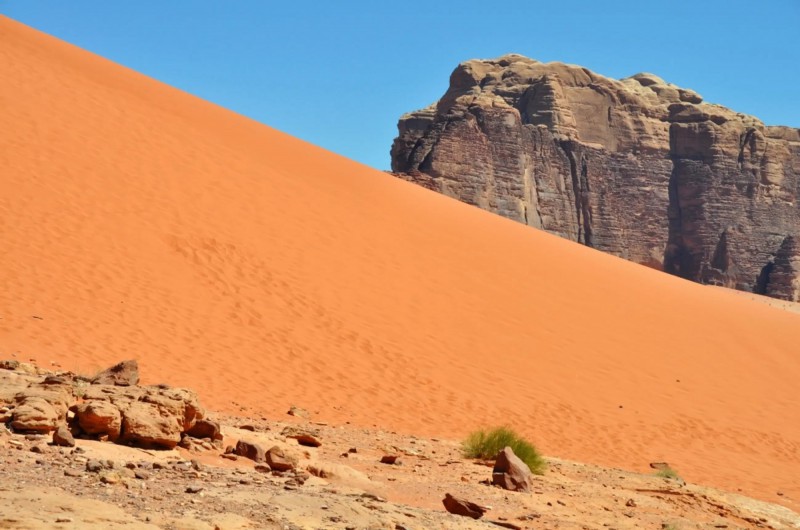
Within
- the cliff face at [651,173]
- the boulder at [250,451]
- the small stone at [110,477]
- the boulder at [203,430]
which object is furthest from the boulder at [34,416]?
the cliff face at [651,173]

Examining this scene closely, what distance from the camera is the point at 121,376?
7141 millimetres

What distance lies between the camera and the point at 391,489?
6633mm

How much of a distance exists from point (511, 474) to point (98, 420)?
3.25 metres

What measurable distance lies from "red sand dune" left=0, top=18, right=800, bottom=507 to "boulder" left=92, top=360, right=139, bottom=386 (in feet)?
7.55

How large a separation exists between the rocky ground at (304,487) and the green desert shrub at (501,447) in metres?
0.18

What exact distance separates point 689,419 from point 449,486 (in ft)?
28.3

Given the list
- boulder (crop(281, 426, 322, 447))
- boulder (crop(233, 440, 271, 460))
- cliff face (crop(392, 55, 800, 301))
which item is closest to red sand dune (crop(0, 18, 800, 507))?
boulder (crop(281, 426, 322, 447))

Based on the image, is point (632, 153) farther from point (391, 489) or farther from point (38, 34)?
point (391, 489)

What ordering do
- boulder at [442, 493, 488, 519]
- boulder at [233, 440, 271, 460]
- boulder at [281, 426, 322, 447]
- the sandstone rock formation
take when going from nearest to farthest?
the sandstone rock formation, boulder at [442, 493, 488, 519], boulder at [233, 440, 271, 460], boulder at [281, 426, 322, 447]

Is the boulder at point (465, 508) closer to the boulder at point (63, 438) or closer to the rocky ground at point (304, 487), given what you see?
the rocky ground at point (304, 487)

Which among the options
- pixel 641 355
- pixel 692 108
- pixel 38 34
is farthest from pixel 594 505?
pixel 692 108

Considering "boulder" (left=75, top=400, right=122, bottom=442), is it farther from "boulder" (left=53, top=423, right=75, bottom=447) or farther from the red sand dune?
the red sand dune

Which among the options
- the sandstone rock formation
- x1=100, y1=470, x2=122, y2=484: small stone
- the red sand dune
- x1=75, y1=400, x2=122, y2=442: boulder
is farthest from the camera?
the red sand dune

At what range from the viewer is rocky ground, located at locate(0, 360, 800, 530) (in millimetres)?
4449
